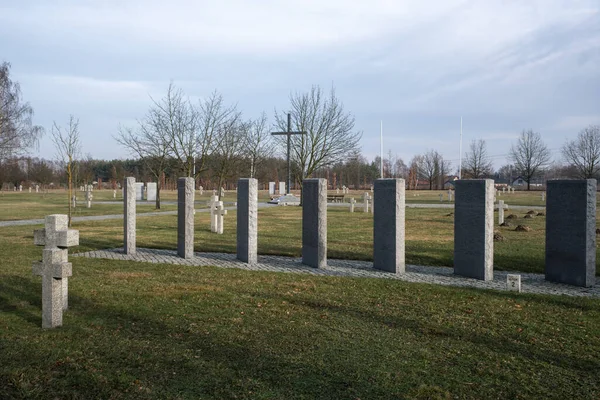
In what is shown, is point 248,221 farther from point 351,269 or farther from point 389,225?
point 389,225

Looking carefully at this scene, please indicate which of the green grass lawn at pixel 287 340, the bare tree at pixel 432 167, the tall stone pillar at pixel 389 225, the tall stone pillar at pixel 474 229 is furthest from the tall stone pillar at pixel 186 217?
the bare tree at pixel 432 167

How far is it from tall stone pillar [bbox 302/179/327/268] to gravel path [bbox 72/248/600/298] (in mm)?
236

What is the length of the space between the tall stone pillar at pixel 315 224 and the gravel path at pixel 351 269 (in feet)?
0.77

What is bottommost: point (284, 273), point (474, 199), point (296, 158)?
point (284, 273)

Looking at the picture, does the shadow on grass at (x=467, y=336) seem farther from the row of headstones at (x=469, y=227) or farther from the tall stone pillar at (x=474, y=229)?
the tall stone pillar at (x=474, y=229)

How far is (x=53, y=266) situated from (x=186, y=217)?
5.64 m

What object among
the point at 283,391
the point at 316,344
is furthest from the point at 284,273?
the point at 283,391

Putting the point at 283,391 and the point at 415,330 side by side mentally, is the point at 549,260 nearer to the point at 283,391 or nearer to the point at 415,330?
the point at 415,330

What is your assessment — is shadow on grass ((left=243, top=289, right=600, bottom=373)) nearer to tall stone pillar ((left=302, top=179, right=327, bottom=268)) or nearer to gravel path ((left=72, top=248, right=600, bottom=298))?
Result: gravel path ((left=72, top=248, right=600, bottom=298))

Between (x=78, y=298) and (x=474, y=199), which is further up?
(x=474, y=199)

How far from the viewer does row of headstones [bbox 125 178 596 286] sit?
8.23 m

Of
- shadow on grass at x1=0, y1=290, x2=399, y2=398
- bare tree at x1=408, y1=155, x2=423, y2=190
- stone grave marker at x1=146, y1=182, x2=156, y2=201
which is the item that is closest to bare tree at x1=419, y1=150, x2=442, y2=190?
bare tree at x1=408, y1=155, x2=423, y2=190

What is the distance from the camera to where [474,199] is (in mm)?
8969

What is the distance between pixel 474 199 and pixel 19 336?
7.19 m
